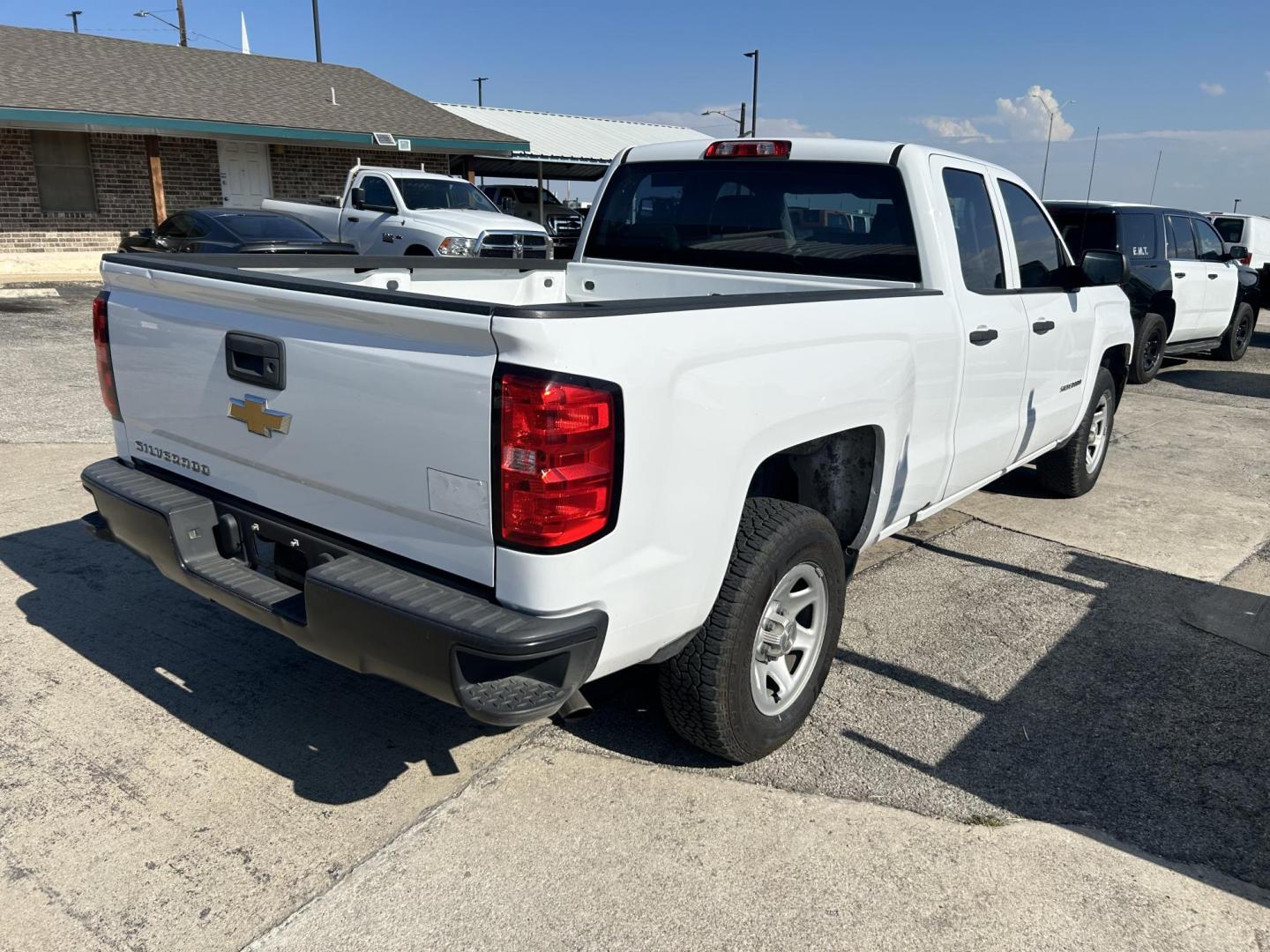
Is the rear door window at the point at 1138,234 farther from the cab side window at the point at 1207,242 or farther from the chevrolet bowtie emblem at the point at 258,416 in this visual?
the chevrolet bowtie emblem at the point at 258,416

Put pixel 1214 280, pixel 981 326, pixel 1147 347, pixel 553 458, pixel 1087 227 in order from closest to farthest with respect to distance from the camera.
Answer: pixel 553 458 < pixel 981 326 < pixel 1087 227 < pixel 1147 347 < pixel 1214 280

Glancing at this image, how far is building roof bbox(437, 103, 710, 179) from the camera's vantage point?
94.6ft

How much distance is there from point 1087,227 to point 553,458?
9678 mm

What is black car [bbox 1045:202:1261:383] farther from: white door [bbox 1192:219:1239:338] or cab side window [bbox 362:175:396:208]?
cab side window [bbox 362:175:396:208]

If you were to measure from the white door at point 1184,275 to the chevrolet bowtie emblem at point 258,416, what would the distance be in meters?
10.6

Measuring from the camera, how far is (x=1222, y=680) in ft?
13.0

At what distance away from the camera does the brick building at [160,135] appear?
18516mm

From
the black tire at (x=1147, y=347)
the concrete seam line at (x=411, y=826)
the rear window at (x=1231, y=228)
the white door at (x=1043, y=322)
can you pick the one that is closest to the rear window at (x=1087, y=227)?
the black tire at (x=1147, y=347)

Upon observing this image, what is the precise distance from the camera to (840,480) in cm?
380

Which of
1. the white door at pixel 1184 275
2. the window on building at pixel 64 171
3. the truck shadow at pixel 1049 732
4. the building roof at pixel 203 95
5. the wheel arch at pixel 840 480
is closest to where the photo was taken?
the truck shadow at pixel 1049 732

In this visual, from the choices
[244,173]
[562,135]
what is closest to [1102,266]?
[244,173]

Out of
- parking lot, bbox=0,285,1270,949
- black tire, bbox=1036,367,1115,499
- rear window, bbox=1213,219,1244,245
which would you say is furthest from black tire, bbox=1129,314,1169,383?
rear window, bbox=1213,219,1244,245

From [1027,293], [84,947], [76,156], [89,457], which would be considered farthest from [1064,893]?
[76,156]

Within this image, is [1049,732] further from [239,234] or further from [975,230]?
[239,234]
